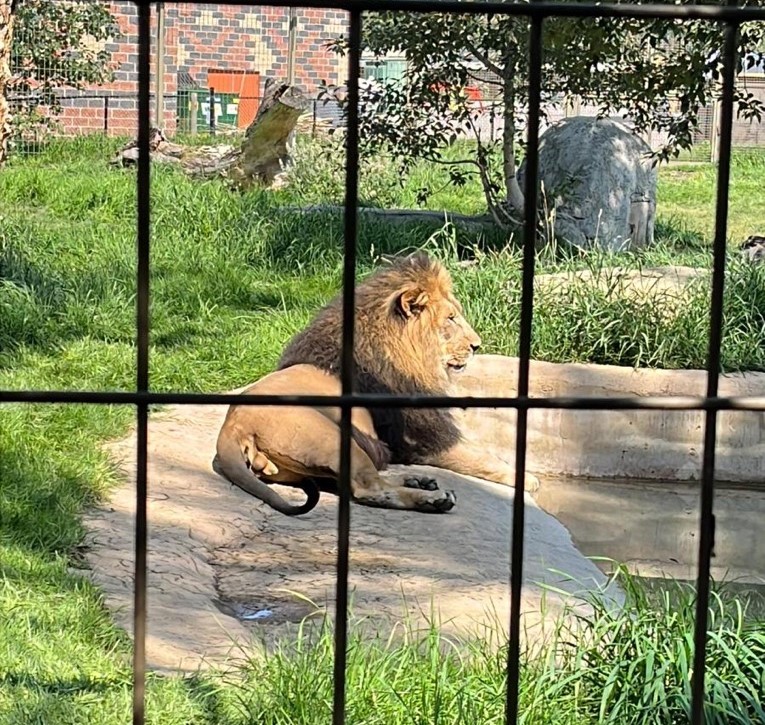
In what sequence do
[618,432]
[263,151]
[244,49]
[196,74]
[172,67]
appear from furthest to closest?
[244,49], [196,74], [172,67], [263,151], [618,432]

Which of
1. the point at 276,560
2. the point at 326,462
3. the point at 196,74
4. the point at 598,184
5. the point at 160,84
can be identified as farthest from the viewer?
the point at 196,74

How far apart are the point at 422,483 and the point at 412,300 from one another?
35.4 inches

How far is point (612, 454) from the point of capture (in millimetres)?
7414

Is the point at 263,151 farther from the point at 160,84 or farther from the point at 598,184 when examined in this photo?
the point at 160,84

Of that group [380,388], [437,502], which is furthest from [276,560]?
[380,388]

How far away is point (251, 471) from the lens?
5.75 m

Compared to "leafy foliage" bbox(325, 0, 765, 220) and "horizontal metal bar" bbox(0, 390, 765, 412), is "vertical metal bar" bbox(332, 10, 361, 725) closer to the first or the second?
"horizontal metal bar" bbox(0, 390, 765, 412)

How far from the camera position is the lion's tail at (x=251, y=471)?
216 inches

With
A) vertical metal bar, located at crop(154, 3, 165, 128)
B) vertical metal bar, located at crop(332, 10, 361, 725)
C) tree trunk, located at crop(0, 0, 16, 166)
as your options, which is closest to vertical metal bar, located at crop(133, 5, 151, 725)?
vertical metal bar, located at crop(332, 10, 361, 725)

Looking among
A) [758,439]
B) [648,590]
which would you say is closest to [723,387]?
[758,439]

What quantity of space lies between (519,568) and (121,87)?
16.7m

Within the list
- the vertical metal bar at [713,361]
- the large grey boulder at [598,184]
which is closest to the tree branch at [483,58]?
the large grey boulder at [598,184]

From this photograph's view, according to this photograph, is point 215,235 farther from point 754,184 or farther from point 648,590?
point 754,184

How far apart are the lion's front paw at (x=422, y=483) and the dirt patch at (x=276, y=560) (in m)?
0.12
